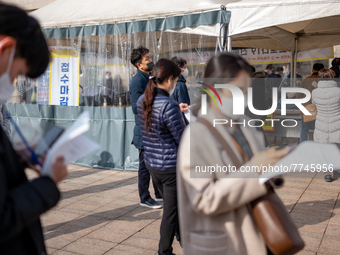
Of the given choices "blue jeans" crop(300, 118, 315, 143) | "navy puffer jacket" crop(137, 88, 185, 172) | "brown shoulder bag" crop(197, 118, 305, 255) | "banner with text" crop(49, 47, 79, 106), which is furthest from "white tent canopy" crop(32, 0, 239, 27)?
"brown shoulder bag" crop(197, 118, 305, 255)

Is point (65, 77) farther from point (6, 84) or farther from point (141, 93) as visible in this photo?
point (6, 84)

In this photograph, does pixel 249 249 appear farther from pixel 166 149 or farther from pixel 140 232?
pixel 140 232

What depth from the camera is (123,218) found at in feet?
14.5

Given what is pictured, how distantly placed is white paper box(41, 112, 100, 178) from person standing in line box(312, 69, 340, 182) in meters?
5.66

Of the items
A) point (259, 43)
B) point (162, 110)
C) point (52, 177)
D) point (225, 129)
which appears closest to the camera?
point (52, 177)

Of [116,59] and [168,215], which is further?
[116,59]

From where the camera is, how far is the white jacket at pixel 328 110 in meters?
6.03

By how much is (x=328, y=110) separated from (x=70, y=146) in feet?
18.9

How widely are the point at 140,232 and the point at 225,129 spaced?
2.67 meters

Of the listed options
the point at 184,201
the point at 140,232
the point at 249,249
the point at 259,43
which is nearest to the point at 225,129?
the point at 184,201

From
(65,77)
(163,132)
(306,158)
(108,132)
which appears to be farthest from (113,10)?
(306,158)

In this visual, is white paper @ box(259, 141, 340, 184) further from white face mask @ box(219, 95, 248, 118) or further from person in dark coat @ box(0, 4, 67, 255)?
person in dark coat @ box(0, 4, 67, 255)

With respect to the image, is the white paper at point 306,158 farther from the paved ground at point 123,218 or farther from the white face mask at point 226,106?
the paved ground at point 123,218

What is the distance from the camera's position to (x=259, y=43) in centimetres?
983
